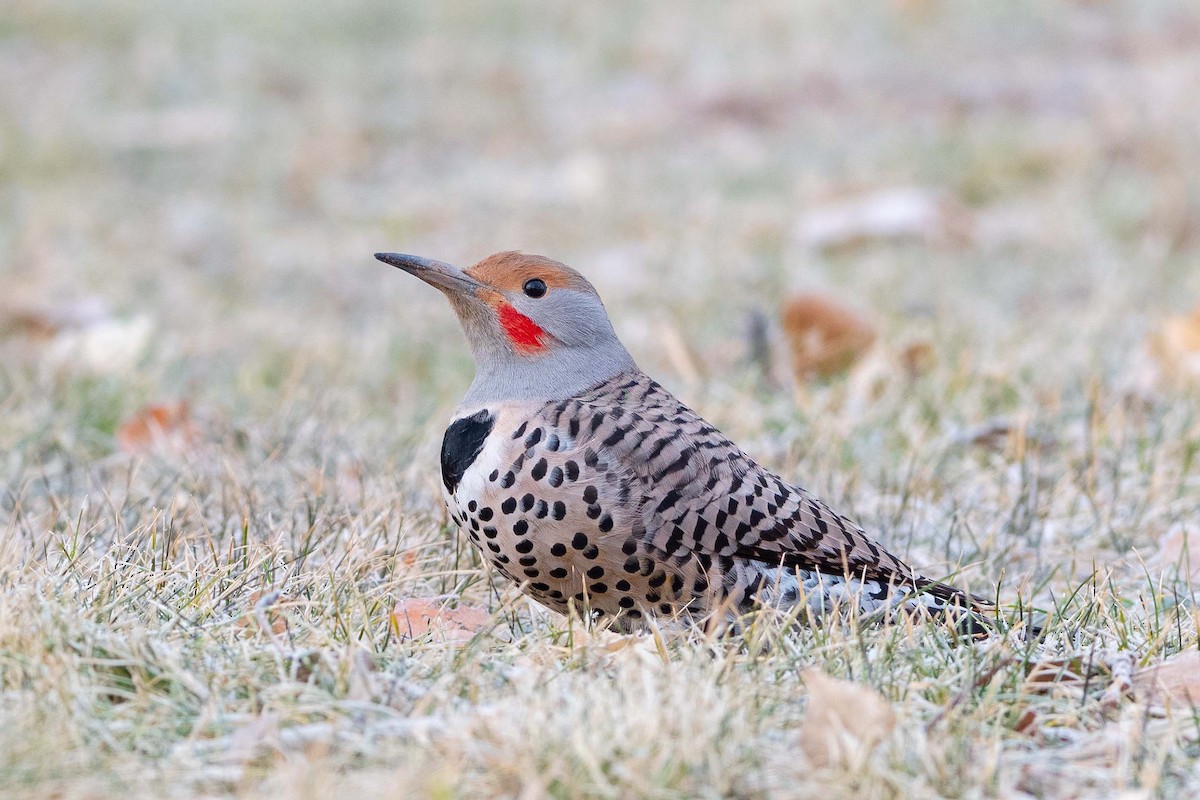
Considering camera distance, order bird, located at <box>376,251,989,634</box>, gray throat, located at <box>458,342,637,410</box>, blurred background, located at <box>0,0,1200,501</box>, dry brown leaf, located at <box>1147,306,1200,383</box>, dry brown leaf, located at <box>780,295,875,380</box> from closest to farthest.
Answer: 1. bird, located at <box>376,251,989,634</box>
2. gray throat, located at <box>458,342,637,410</box>
3. dry brown leaf, located at <box>1147,306,1200,383</box>
4. dry brown leaf, located at <box>780,295,875,380</box>
5. blurred background, located at <box>0,0,1200,501</box>

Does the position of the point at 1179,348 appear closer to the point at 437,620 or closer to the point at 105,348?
the point at 437,620

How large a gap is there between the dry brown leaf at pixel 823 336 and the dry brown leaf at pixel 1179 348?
1.03 meters

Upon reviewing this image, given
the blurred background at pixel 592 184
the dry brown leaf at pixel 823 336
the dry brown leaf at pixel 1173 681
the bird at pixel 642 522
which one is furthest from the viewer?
the blurred background at pixel 592 184

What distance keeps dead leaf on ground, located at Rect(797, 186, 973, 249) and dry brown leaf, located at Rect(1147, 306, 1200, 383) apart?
2.73 meters

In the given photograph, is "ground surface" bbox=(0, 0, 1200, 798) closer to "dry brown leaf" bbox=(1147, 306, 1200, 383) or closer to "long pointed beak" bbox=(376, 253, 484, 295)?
"dry brown leaf" bbox=(1147, 306, 1200, 383)

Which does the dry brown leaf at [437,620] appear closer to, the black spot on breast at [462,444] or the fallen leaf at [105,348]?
the black spot on breast at [462,444]

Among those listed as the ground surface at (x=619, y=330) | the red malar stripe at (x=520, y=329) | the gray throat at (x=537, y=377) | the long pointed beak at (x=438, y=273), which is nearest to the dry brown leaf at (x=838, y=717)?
the ground surface at (x=619, y=330)

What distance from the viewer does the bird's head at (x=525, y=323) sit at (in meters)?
3.36

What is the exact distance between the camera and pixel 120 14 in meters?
13.0

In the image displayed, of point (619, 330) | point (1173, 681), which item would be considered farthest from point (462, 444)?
point (619, 330)

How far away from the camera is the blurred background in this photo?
5.86 m

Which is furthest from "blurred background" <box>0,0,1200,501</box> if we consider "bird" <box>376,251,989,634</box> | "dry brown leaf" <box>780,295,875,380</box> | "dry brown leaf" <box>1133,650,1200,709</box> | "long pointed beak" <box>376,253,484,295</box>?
"dry brown leaf" <box>1133,650,1200,709</box>

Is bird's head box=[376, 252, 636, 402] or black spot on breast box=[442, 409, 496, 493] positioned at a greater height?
bird's head box=[376, 252, 636, 402]

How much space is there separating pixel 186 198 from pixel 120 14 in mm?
4610
